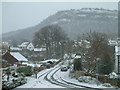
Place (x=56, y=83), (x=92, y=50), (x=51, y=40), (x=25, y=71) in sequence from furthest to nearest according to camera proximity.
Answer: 1. (x=51, y=40)
2. (x=92, y=50)
3. (x=25, y=71)
4. (x=56, y=83)

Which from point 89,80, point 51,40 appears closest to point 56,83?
point 89,80

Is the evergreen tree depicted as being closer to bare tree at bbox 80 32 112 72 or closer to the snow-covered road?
bare tree at bbox 80 32 112 72

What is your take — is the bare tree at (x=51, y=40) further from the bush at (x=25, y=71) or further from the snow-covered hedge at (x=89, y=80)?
the snow-covered hedge at (x=89, y=80)

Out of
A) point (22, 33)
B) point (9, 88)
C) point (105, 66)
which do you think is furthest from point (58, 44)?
point (9, 88)

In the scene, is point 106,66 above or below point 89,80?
above

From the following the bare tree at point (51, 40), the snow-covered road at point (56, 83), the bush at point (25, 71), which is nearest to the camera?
the snow-covered road at point (56, 83)

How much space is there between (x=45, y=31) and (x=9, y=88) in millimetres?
16303

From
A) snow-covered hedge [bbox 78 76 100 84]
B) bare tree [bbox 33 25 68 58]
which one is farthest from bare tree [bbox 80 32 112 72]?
bare tree [bbox 33 25 68 58]

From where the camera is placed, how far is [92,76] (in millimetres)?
9695

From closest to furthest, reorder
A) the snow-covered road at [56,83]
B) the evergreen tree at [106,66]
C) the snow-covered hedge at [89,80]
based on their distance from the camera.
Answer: the snow-covered road at [56,83], the snow-covered hedge at [89,80], the evergreen tree at [106,66]

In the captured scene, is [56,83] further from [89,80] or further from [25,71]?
[25,71]

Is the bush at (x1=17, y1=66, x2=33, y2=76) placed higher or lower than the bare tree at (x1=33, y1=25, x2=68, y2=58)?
lower

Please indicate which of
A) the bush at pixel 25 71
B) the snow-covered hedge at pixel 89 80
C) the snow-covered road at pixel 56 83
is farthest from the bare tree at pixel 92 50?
the bush at pixel 25 71

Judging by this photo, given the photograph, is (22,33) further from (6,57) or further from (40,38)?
(6,57)
